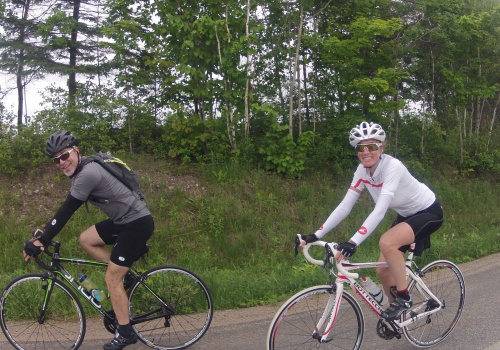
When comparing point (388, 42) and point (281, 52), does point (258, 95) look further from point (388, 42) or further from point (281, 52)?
point (388, 42)

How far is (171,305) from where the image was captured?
4.46 meters

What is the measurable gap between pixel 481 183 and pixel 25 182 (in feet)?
41.7

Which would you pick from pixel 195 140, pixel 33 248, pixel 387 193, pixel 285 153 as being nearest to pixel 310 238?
pixel 387 193

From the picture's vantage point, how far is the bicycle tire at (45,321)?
13.6 feet

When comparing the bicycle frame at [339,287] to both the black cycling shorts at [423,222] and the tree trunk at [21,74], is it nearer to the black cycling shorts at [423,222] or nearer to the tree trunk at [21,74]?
the black cycling shorts at [423,222]

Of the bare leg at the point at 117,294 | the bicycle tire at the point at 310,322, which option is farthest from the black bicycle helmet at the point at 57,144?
the bicycle tire at the point at 310,322

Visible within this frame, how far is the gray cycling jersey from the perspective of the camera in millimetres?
3887

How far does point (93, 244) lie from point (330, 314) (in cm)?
235

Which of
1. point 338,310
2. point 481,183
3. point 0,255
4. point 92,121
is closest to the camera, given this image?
point 338,310

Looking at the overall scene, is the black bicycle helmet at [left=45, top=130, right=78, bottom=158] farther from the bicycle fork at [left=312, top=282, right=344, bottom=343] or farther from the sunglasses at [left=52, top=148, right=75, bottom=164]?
the bicycle fork at [left=312, top=282, right=344, bottom=343]

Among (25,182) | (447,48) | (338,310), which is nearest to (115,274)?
(338,310)

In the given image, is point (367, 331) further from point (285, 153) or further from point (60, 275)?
point (285, 153)

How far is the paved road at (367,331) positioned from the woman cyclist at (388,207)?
2.47 ft

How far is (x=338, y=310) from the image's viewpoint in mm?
3572
